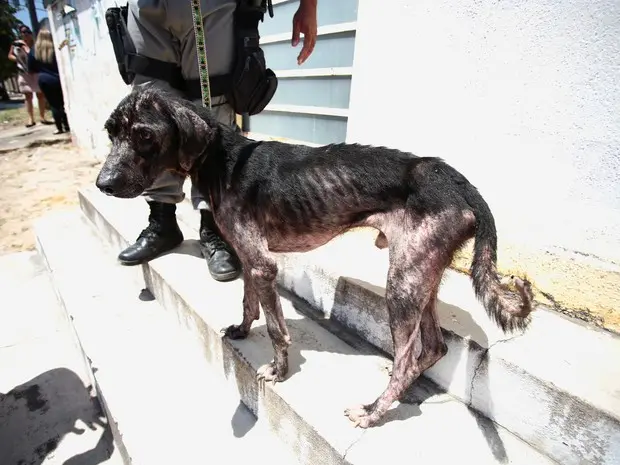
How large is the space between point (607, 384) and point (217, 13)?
127 inches

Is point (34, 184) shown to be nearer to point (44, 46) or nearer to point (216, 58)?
point (44, 46)

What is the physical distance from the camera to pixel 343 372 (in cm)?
215

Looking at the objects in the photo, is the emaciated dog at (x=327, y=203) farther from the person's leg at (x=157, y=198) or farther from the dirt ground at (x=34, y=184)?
the dirt ground at (x=34, y=184)

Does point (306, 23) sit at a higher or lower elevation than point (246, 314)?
higher

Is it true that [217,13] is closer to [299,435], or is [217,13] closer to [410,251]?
[410,251]

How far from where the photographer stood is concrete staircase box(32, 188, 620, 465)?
165 cm

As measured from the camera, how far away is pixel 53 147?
34.9ft

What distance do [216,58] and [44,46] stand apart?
11.7 m

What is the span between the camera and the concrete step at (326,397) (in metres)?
1.69

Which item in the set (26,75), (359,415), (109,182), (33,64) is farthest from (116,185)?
(26,75)

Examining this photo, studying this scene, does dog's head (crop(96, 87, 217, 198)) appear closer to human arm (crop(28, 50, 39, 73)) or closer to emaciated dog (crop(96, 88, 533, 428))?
emaciated dog (crop(96, 88, 533, 428))

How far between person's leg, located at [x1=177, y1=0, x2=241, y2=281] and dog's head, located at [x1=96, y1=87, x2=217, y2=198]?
449mm

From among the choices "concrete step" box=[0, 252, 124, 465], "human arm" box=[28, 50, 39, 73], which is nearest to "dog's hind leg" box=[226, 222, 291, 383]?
"concrete step" box=[0, 252, 124, 465]

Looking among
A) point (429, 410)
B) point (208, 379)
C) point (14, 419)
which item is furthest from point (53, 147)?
point (429, 410)
